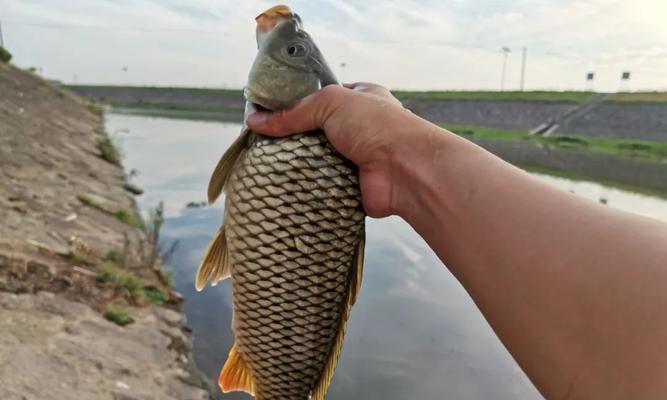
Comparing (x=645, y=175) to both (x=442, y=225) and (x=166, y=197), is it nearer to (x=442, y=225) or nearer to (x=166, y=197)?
(x=166, y=197)

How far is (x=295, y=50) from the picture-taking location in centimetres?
202

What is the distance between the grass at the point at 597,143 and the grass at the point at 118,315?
34.3 metres

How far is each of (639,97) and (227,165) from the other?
56263mm

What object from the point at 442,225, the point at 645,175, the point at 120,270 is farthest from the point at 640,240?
the point at 645,175

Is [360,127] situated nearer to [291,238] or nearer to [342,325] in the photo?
[291,238]

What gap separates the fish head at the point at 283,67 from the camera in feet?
6.52

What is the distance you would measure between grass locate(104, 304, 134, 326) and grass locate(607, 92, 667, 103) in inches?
1940

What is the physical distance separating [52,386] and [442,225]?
3308mm

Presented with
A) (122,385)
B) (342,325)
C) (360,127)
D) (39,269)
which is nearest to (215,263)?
(342,325)

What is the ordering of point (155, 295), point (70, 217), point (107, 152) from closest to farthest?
point (155, 295)
point (70, 217)
point (107, 152)

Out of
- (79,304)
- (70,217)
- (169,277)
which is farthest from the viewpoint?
(70,217)

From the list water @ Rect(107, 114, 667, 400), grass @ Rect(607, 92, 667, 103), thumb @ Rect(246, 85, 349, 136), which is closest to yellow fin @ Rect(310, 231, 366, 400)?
thumb @ Rect(246, 85, 349, 136)

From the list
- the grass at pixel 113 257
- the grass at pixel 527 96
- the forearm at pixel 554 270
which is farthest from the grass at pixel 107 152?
the grass at pixel 527 96

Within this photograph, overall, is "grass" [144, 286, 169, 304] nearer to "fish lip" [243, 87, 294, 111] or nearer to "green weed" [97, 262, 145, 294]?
"green weed" [97, 262, 145, 294]
